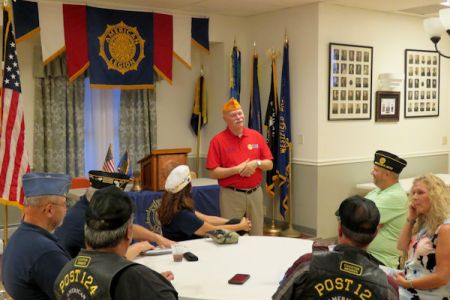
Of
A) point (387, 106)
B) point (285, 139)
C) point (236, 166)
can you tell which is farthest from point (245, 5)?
point (236, 166)

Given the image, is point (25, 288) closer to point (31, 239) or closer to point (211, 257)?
point (31, 239)

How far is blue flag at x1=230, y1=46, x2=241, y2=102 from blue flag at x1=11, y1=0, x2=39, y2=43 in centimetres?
241

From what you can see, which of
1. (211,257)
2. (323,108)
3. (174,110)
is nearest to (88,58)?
(174,110)

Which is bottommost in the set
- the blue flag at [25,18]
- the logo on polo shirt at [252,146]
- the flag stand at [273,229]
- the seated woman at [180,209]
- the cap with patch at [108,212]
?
the flag stand at [273,229]

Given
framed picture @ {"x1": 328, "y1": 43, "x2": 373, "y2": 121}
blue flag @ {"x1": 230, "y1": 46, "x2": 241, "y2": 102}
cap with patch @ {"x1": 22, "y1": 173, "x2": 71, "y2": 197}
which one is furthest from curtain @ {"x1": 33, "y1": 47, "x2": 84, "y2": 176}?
cap with patch @ {"x1": 22, "y1": 173, "x2": 71, "y2": 197}

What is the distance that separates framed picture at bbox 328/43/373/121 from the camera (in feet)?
20.0

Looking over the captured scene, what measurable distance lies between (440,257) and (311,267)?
1056 millimetres

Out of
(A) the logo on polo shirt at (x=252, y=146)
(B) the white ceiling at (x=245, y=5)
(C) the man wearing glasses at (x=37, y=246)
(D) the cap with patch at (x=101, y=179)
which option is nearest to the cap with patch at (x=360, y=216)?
(C) the man wearing glasses at (x=37, y=246)

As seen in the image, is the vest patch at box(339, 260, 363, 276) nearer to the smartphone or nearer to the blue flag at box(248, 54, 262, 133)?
the smartphone

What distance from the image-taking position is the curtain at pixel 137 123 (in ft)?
21.2

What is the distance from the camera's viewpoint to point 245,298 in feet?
7.39

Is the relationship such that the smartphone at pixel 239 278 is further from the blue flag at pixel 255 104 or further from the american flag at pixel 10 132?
the blue flag at pixel 255 104

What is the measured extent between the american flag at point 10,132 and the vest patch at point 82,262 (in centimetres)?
270

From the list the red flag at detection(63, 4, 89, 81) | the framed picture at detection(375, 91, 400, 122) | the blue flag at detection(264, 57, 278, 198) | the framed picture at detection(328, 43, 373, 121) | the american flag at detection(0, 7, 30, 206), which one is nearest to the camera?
the american flag at detection(0, 7, 30, 206)
